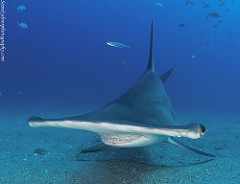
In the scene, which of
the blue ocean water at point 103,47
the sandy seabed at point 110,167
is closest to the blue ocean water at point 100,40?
the blue ocean water at point 103,47

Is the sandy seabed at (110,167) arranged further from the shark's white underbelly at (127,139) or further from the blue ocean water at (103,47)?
the blue ocean water at (103,47)

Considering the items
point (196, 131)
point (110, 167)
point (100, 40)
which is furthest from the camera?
point (100, 40)

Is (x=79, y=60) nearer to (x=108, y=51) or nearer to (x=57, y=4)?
(x=108, y=51)

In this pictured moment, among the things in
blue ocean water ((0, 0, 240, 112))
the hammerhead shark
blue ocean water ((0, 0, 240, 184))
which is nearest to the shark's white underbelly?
the hammerhead shark

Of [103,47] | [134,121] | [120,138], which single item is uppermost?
[103,47]

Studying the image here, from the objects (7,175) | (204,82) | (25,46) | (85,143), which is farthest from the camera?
(204,82)

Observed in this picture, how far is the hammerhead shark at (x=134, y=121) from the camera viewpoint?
1.38 metres

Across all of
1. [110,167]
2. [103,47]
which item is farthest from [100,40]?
[110,167]

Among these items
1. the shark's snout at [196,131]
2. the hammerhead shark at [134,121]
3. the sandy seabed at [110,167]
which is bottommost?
the sandy seabed at [110,167]

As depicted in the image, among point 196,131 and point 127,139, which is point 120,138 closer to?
point 127,139

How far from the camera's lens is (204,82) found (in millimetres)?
116500

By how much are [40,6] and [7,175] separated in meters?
77.5

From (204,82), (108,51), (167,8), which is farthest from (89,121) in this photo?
(204,82)

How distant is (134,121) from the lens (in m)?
1.76
